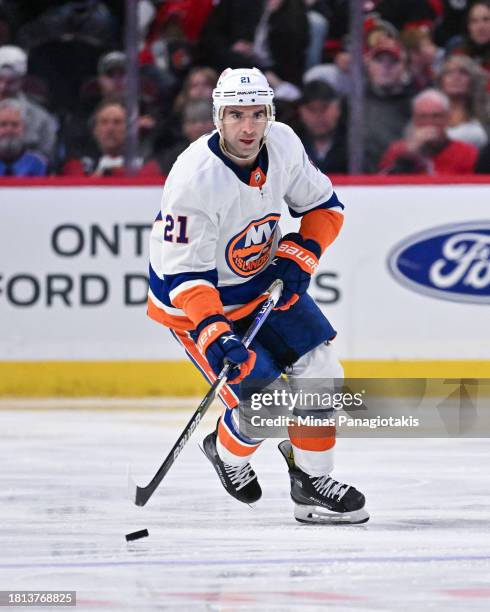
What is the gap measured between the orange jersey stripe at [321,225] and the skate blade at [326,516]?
73cm

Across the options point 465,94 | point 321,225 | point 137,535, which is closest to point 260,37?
point 465,94

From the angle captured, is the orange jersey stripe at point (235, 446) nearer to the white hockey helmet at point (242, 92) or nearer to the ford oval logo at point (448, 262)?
the white hockey helmet at point (242, 92)

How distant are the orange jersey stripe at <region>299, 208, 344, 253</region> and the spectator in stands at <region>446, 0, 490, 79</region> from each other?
2635 mm

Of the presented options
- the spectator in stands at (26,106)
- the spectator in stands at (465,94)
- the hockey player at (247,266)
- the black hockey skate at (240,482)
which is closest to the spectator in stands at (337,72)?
the spectator in stands at (465,94)

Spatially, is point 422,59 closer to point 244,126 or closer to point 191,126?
point 191,126

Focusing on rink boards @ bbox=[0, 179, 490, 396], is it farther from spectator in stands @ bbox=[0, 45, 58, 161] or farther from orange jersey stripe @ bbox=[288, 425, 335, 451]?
orange jersey stripe @ bbox=[288, 425, 335, 451]

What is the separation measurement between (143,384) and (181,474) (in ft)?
6.31

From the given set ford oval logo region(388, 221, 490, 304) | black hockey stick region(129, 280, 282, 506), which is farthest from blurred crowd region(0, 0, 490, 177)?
black hockey stick region(129, 280, 282, 506)

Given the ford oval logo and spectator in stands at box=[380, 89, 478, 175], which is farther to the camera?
spectator in stands at box=[380, 89, 478, 175]

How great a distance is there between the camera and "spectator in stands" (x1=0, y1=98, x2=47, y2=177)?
6.43 m

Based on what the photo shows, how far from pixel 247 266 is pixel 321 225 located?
28 centimetres

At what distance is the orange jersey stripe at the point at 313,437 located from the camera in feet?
12.5

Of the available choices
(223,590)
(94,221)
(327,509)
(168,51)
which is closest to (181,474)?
(327,509)

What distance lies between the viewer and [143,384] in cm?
641
